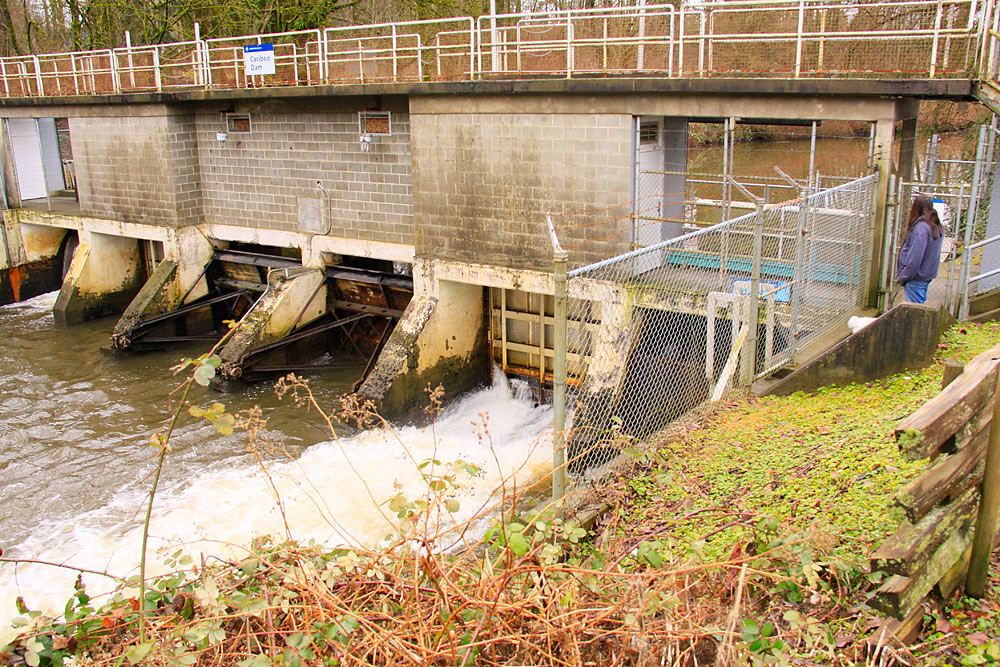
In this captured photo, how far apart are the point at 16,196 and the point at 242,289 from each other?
7819 mm

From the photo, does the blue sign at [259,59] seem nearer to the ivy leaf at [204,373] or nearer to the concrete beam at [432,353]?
the concrete beam at [432,353]

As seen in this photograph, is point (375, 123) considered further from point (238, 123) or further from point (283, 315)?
point (283, 315)

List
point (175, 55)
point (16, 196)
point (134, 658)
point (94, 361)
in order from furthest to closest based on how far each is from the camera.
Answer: point (16, 196) → point (175, 55) → point (94, 361) → point (134, 658)

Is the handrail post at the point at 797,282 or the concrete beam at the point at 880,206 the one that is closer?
the handrail post at the point at 797,282

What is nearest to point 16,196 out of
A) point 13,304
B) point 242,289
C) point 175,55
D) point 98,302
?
point 13,304

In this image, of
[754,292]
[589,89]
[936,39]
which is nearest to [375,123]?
[589,89]

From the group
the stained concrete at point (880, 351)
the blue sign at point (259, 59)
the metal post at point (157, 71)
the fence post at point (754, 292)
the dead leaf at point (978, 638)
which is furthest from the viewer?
the metal post at point (157, 71)

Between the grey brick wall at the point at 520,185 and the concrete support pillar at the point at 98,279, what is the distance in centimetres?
943

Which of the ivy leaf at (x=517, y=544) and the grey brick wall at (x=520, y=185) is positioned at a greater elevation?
the grey brick wall at (x=520, y=185)

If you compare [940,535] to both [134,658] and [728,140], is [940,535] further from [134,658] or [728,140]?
[728,140]

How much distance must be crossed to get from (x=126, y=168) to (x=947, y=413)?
57.2 feet

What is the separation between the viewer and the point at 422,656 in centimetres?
342

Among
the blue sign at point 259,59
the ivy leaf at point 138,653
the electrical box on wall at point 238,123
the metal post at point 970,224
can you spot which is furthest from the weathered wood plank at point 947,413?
the electrical box on wall at point 238,123

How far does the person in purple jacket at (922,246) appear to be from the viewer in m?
9.03
